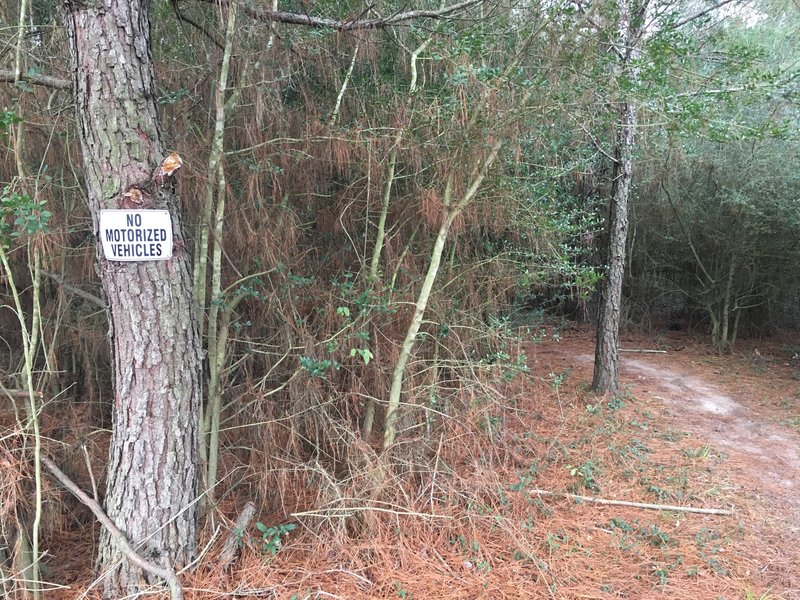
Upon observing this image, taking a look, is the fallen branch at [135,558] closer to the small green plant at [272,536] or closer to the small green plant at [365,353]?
the small green plant at [272,536]

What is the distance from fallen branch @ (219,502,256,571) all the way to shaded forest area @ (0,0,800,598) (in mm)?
98

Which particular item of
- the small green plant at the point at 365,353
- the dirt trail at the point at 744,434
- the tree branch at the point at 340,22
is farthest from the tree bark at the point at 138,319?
the dirt trail at the point at 744,434

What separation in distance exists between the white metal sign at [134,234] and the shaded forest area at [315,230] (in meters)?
0.10

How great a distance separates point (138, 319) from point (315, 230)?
177cm

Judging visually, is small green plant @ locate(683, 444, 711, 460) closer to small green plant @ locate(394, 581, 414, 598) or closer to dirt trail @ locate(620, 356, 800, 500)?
dirt trail @ locate(620, 356, 800, 500)

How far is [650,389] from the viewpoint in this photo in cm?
717

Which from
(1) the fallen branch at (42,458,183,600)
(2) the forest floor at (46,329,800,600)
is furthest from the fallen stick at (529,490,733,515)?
(1) the fallen branch at (42,458,183,600)

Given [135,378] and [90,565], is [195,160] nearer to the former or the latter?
[135,378]

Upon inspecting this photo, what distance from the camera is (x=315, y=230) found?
4203 mm

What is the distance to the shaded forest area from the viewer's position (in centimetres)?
322

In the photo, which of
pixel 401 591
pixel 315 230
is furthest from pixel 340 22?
pixel 401 591

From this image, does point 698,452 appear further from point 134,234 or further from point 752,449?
point 134,234

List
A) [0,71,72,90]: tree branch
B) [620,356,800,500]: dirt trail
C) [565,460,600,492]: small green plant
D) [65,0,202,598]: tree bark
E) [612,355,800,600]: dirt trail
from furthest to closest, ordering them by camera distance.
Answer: [620,356,800,500]: dirt trail < [565,460,600,492]: small green plant < [612,355,800,600]: dirt trail < [0,71,72,90]: tree branch < [65,0,202,598]: tree bark

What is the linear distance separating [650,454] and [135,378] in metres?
4.48
